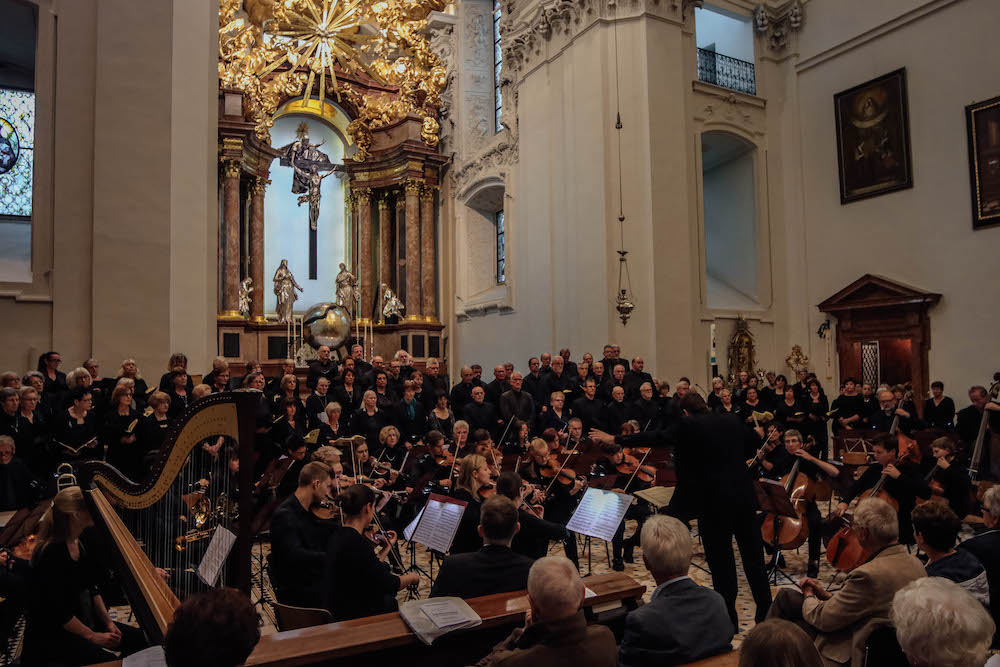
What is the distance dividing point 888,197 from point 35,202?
12.4m

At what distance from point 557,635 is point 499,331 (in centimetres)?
1300

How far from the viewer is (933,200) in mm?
11445

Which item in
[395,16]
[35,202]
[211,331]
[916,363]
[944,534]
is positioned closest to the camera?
Answer: [944,534]

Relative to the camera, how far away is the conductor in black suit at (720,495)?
4.51 meters

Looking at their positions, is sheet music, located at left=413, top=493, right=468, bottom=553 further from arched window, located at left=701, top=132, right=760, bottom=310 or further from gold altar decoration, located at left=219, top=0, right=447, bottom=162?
gold altar decoration, located at left=219, top=0, right=447, bottom=162

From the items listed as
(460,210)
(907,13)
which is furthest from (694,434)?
(460,210)

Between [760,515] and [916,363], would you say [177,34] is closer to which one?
[760,515]

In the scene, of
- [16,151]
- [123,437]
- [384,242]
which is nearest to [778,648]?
[123,437]

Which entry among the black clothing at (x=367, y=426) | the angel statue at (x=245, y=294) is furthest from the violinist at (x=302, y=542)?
the angel statue at (x=245, y=294)

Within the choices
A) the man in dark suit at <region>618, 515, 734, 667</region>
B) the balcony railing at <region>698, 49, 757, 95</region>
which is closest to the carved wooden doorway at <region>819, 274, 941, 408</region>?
the balcony railing at <region>698, 49, 757, 95</region>

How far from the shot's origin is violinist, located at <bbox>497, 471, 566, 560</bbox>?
4156mm

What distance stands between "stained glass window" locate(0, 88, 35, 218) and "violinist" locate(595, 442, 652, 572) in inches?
346

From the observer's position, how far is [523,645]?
230cm

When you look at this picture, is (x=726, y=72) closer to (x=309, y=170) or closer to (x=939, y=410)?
(x=939, y=410)
